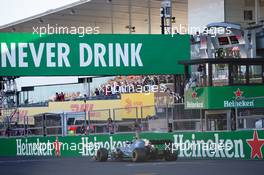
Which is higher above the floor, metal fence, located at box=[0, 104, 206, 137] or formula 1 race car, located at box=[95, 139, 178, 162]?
metal fence, located at box=[0, 104, 206, 137]

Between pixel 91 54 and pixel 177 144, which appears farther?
pixel 91 54

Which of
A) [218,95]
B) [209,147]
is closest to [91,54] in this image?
[218,95]

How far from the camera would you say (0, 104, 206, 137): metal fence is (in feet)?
84.1

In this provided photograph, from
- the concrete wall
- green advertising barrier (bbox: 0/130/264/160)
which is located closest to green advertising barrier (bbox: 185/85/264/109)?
green advertising barrier (bbox: 0/130/264/160)

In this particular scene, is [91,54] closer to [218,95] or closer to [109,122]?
[109,122]

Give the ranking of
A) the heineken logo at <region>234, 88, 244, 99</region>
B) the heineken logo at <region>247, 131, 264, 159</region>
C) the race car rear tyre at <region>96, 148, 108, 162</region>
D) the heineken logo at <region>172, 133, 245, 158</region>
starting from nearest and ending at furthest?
the heineken logo at <region>247, 131, 264, 159</region>, the heineken logo at <region>172, 133, 245, 158</region>, the race car rear tyre at <region>96, 148, 108, 162</region>, the heineken logo at <region>234, 88, 244, 99</region>

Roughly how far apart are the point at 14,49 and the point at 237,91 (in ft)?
31.7

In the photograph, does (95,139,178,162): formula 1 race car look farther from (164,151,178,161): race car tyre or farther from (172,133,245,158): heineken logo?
(172,133,245,158): heineken logo

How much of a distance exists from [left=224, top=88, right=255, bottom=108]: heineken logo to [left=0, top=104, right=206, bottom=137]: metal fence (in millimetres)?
1570

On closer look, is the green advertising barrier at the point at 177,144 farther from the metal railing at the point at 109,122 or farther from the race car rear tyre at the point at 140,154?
the race car rear tyre at the point at 140,154

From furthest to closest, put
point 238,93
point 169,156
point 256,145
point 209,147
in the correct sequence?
point 238,93 < point 209,147 < point 169,156 < point 256,145

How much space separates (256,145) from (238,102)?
128 inches

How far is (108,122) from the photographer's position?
28703 mm

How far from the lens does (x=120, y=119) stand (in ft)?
93.9
